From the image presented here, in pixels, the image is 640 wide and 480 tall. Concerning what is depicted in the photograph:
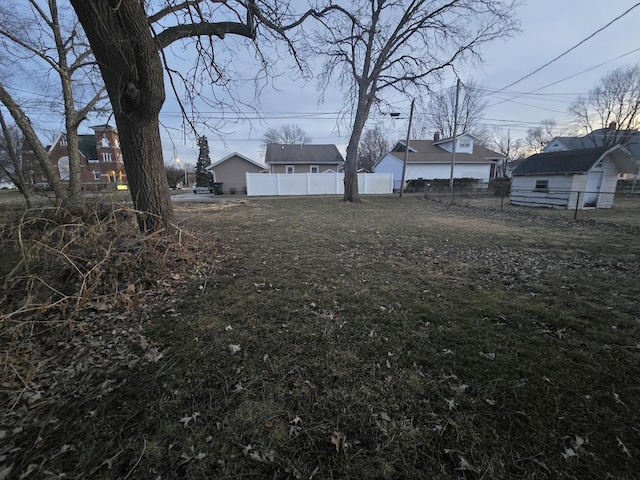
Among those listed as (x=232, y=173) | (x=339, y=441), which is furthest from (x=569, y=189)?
(x=232, y=173)

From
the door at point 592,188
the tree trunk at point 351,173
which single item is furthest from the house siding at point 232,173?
the door at point 592,188

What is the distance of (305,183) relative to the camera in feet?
81.3

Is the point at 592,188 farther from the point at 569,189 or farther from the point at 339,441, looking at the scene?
the point at 339,441

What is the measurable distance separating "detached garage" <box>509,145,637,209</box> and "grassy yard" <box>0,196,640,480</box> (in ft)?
41.0

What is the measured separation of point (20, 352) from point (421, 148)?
3435cm

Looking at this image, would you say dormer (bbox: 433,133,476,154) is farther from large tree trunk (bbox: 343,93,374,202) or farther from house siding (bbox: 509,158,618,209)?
large tree trunk (bbox: 343,93,374,202)

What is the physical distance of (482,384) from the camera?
212 cm

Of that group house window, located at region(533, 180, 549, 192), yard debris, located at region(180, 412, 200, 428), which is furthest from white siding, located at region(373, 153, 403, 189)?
yard debris, located at region(180, 412, 200, 428)

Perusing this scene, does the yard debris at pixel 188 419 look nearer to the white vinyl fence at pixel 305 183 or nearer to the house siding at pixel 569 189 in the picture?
the house siding at pixel 569 189

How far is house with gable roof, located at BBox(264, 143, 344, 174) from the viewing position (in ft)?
94.3

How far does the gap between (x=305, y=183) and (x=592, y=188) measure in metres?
18.6

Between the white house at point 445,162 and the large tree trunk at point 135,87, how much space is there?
27027 mm

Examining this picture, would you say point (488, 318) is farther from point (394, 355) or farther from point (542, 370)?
point (394, 355)

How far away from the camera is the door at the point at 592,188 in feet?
44.4
